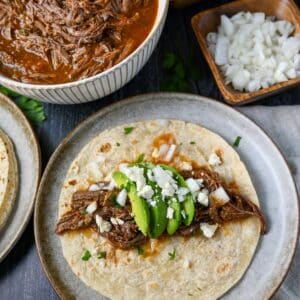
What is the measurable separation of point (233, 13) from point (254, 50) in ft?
1.34

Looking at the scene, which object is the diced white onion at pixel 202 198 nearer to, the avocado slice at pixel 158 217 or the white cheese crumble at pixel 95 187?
the avocado slice at pixel 158 217

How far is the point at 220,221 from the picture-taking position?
369 cm

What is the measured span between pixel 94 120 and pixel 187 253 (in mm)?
1231

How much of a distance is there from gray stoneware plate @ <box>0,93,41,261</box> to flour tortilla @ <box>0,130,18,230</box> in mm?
57

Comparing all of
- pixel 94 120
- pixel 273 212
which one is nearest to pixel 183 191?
pixel 273 212

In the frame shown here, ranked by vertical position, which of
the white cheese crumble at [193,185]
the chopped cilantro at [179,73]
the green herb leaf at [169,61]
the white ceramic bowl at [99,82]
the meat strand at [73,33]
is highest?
the meat strand at [73,33]

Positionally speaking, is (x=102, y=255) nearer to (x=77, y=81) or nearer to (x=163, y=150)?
(x=163, y=150)

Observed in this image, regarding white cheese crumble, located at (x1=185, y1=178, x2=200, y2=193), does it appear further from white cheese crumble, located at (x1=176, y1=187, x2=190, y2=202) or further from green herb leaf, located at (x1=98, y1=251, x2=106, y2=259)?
green herb leaf, located at (x1=98, y1=251, x2=106, y2=259)

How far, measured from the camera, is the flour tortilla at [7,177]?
12.5 ft

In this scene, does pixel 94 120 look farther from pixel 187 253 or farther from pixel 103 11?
pixel 187 253

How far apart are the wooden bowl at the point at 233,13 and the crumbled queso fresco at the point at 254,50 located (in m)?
0.05

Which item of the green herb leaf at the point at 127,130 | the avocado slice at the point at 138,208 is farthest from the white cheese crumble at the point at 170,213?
the green herb leaf at the point at 127,130

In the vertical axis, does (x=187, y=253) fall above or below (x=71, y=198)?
below

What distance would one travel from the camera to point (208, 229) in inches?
144
